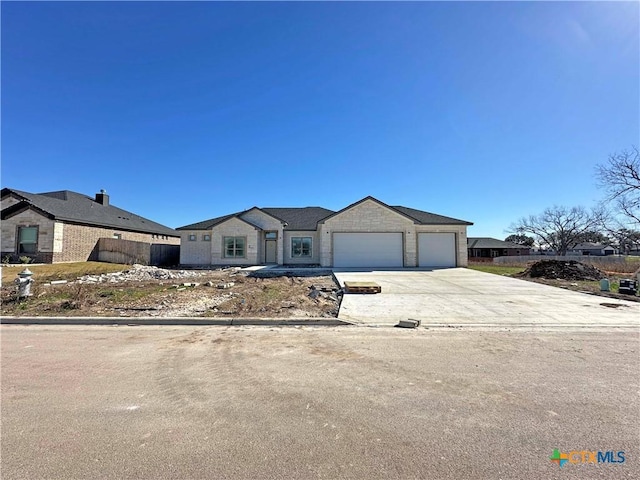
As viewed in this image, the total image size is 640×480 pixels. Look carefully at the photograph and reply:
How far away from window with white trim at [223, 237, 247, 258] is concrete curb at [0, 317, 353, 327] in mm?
16919

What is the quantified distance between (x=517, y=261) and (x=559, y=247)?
24.4 m

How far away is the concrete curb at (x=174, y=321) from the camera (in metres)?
7.29

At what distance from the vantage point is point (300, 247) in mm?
25344

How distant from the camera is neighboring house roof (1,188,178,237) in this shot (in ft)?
75.3

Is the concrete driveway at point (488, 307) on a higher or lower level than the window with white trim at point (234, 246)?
lower

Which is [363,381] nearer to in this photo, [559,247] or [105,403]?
[105,403]

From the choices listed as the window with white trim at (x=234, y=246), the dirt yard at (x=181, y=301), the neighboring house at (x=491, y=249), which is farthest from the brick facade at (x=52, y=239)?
the neighboring house at (x=491, y=249)

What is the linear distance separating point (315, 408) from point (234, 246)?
72.5 feet

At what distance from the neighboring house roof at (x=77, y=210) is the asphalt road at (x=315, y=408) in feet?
75.1

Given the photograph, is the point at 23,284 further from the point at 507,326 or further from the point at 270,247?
the point at 270,247

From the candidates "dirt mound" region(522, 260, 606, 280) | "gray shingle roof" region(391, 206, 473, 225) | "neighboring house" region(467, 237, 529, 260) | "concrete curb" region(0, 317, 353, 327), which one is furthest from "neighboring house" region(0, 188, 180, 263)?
"neighboring house" region(467, 237, 529, 260)

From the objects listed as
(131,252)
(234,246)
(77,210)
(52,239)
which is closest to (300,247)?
(234,246)

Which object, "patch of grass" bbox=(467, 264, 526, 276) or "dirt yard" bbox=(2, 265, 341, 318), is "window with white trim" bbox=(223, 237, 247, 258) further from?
"patch of grass" bbox=(467, 264, 526, 276)

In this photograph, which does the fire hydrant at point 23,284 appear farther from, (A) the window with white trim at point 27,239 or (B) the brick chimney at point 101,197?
(B) the brick chimney at point 101,197
